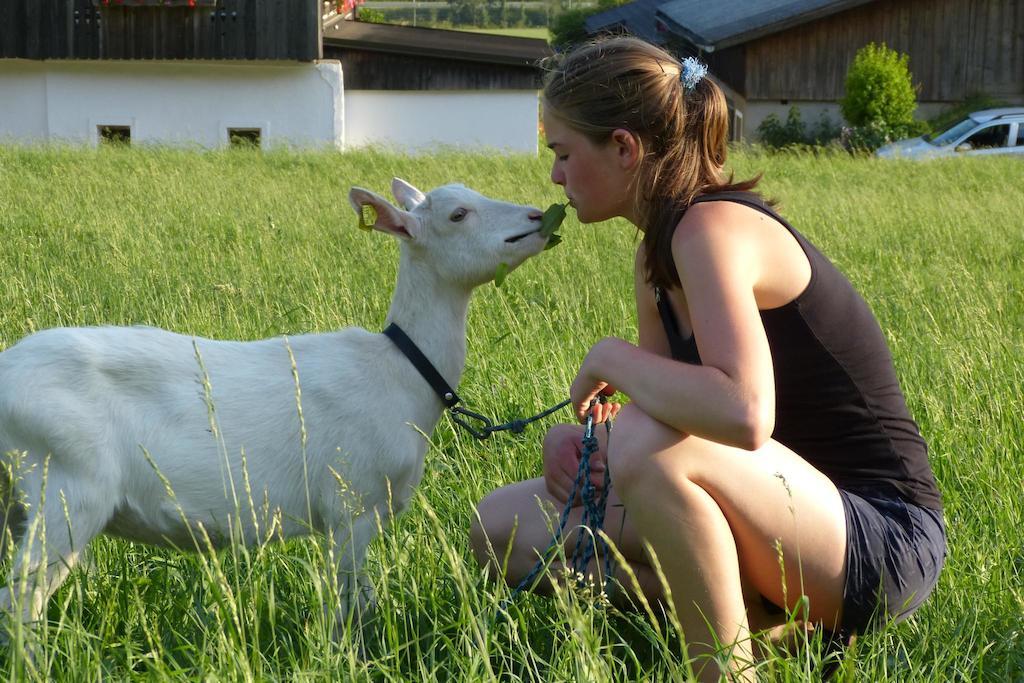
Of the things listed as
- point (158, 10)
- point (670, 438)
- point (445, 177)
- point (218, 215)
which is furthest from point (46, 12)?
point (670, 438)

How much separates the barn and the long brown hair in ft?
57.8

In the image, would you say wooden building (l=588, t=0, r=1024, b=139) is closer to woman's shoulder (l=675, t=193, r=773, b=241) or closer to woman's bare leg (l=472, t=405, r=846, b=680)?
woman's shoulder (l=675, t=193, r=773, b=241)

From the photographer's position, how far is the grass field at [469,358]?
2387 millimetres

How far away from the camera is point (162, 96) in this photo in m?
21.8

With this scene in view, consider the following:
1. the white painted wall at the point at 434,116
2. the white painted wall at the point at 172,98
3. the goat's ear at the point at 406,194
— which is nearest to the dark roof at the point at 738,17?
the white painted wall at the point at 434,116

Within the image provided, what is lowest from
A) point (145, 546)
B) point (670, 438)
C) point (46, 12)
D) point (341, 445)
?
point (145, 546)

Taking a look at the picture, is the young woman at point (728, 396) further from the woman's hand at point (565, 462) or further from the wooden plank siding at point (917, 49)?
the wooden plank siding at point (917, 49)

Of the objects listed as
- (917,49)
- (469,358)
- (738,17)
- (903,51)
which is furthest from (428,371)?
(738,17)

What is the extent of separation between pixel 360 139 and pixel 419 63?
1.79 metres

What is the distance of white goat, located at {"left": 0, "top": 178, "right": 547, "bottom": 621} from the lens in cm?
278

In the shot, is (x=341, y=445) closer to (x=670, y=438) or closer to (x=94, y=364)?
(x=94, y=364)

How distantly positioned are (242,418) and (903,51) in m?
26.7

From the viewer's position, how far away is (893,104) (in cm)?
2362

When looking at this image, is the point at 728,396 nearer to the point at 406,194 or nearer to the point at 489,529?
the point at 489,529
